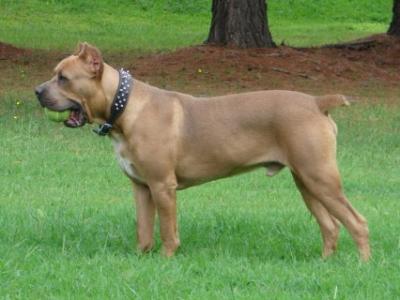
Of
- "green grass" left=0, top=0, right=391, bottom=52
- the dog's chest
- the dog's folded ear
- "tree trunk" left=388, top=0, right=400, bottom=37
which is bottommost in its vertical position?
"green grass" left=0, top=0, right=391, bottom=52

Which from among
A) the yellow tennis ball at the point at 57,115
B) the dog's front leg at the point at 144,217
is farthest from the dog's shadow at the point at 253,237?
the yellow tennis ball at the point at 57,115

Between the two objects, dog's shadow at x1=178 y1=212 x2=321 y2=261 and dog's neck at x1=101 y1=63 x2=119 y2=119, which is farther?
dog's shadow at x1=178 y1=212 x2=321 y2=261

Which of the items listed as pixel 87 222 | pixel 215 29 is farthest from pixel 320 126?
pixel 215 29

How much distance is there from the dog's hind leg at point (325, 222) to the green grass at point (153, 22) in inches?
763

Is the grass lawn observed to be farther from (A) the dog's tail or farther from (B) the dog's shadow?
(A) the dog's tail

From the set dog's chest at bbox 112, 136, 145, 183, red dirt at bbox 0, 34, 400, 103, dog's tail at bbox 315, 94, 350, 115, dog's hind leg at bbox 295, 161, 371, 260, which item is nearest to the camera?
dog's hind leg at bbox 295, 161, 371, 260

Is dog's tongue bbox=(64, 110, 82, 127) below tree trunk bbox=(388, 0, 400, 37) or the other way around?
the other way around

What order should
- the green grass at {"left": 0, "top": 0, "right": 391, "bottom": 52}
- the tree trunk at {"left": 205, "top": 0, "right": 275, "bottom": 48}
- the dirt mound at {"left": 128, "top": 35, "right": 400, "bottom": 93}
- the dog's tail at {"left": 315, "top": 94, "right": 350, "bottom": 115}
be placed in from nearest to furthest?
the dog's tail at {"left": 315, "top": 94, "right": 350, "bottom": 115} → the dirt mound at {"left": 128, "top": 35, "right": 400, "bottom": 93} → the tree trunk at {"left": 205, "top": 0, "right": 275, "bottom": 48} → the green grass at {"left": 0, "top": 0, "right": 391, "bottom": 52}

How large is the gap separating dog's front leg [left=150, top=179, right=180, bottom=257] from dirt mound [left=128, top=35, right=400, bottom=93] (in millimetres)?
12001

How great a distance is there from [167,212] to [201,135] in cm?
63

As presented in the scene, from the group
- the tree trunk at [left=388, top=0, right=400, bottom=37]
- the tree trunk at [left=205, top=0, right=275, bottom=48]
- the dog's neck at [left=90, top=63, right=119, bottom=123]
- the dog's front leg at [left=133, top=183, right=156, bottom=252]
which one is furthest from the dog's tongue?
the tree trunk at [left=388, top=0, right=400, bottom=37]

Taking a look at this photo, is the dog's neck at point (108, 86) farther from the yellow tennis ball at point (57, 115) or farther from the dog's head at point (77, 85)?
the yellow tennis ball at point (57, 115)

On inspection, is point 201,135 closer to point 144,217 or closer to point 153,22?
point 144,217

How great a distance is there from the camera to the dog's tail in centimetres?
851
